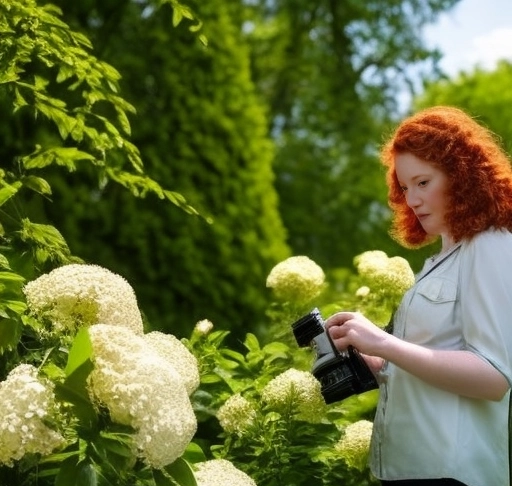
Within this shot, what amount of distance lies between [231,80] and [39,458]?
5635 mm

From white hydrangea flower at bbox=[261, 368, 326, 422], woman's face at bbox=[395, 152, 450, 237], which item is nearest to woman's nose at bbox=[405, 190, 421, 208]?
woman's face at bbox=[395, 152, 450, 237]

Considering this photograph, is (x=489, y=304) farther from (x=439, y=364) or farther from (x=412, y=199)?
(x=412, y=199)

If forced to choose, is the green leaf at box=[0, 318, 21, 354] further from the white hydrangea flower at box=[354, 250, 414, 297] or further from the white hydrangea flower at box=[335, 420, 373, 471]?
the white hydrangea flower at box=[354, 250, 414, 297]

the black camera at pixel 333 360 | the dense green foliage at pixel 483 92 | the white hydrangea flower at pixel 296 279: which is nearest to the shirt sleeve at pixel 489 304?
the black camera at pixel 333 360

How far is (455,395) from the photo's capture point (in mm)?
2543

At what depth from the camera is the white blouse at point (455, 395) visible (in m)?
2.47

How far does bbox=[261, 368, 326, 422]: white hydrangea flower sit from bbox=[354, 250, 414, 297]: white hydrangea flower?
2.94ft

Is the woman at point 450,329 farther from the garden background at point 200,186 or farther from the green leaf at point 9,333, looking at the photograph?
the green leaf at point 9,333

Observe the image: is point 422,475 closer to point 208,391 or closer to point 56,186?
point 208,391

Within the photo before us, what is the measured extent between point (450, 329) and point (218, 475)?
655 millimetres

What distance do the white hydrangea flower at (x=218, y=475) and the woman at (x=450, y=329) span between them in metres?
0.34

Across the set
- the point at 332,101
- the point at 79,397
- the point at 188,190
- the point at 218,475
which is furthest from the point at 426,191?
the point at 332,101

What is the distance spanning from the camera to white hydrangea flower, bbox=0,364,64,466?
2283 mm

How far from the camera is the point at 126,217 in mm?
7191
